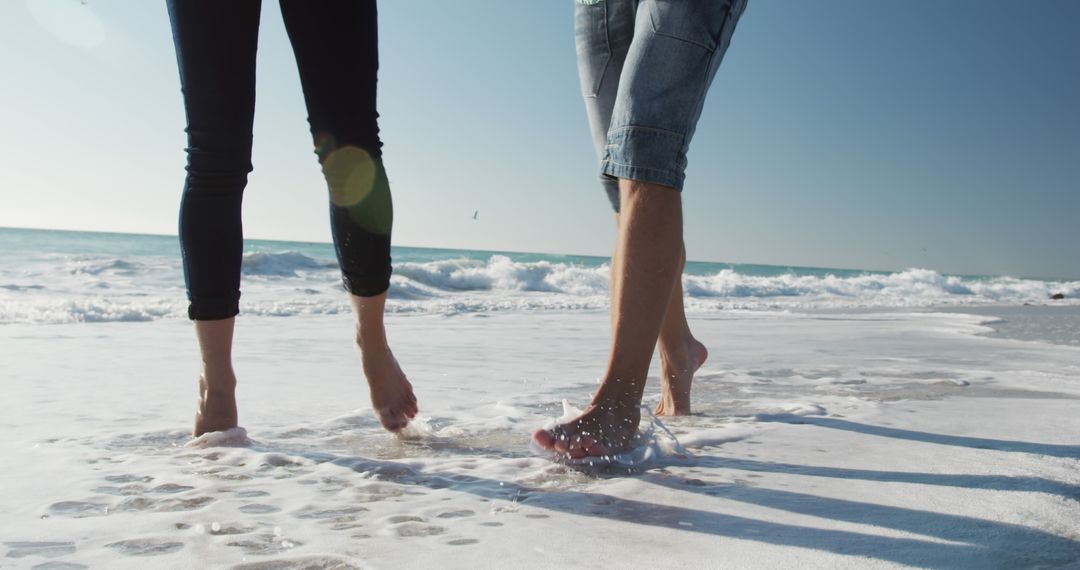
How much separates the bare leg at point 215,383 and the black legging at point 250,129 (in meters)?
0.03

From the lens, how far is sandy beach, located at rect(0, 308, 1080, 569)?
2.59 ft

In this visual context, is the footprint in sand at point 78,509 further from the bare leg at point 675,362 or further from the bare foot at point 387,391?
the bare leg at point 675,362

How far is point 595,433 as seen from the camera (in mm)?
1215

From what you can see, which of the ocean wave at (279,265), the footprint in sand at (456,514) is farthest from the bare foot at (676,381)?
the ocean wave at (279,265)

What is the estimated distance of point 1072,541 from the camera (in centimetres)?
82

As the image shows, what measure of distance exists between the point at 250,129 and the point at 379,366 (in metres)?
0.57

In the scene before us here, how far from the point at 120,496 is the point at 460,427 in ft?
2.44

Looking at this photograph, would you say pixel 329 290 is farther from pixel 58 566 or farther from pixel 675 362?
pixel 58 566

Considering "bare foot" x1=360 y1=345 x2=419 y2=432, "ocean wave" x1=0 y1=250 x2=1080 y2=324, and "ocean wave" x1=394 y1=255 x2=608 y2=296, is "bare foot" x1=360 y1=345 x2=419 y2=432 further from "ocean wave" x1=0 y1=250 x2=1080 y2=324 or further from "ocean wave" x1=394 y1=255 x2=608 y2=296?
"ocean wave" x1=394 y1=255 x2=608 y2=296

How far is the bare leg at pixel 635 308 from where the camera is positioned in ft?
4.05

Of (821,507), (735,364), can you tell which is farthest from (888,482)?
(735,364)

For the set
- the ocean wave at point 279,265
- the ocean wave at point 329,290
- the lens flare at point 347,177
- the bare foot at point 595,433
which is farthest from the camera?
the ocean wave at point 279,265

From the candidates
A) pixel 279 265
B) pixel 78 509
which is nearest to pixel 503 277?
pixel 279 265

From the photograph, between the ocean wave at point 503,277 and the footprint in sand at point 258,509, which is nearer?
the footprint in sand at point 258,509
